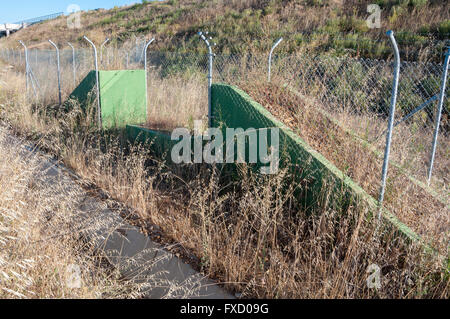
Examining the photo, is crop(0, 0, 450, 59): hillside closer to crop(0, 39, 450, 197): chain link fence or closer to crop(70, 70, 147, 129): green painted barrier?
crop(0, 39, 450, 197): chain link fence

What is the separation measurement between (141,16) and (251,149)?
29.3 metres

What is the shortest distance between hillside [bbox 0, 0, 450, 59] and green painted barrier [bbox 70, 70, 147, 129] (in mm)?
2518

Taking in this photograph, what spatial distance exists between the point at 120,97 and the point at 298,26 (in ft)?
39.1

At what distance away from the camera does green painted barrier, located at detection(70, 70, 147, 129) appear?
711cm

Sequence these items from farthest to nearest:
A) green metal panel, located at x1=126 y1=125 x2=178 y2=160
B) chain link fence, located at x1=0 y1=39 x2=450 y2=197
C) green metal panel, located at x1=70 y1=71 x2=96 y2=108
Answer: green metal panel, located at x1=70 y1=71 x2=96 y2=108
green metal panel, located at x1=126 y1=125 x2=178 y2=160
chain link fence, located at x1=0 y1=39 x2=450 y2=197

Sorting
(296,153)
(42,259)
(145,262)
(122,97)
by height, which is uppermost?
(122,97)

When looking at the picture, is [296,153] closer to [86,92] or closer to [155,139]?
[155,139]

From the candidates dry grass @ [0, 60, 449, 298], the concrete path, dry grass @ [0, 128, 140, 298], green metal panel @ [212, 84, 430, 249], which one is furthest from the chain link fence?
dry grass @ [0, 128, 140, 298]

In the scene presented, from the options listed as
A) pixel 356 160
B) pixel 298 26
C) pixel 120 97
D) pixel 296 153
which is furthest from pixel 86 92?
pixel 298 26

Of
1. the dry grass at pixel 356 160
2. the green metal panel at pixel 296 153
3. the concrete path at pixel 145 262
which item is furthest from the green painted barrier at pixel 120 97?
the concrete path at pixel 145 262

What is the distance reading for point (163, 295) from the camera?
9.40 feet

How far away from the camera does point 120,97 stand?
729 cm

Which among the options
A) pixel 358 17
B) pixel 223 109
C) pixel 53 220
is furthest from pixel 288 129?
pixel 358 17
